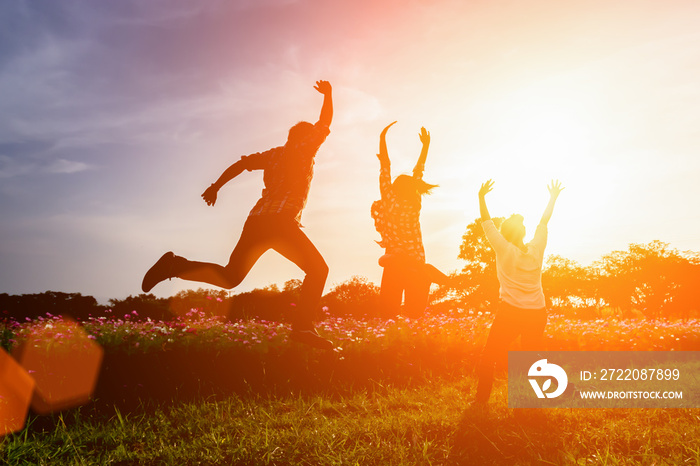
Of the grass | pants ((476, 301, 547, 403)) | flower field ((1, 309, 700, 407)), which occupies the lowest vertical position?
the grass

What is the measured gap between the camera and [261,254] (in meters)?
5.60

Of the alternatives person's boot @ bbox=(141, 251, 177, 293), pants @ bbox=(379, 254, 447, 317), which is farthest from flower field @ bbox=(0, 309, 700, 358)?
person's boot @ bbox=(141, 251, 177, 293)

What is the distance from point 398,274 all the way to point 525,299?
16.4 ft

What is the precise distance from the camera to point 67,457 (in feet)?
12.2

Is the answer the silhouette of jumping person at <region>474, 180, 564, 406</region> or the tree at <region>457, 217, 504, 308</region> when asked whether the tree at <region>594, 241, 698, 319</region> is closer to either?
the tree at <region>457, 217, 504, 308</region>

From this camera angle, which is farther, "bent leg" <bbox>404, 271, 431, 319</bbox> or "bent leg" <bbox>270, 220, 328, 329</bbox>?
"bent leg" <bbox>404, 271, 431, 319</bbox>

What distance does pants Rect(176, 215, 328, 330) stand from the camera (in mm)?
5379

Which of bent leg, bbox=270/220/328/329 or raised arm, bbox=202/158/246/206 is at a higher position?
raised arm, bbox=202/158/246/206

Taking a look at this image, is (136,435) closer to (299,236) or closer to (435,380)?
(299,236)

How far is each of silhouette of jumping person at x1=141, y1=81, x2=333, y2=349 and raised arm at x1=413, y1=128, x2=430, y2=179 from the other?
4.14 m

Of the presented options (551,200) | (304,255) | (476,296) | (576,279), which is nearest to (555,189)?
(551,200)

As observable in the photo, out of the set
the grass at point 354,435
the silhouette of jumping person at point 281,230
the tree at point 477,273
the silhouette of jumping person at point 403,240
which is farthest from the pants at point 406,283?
the tree at point 477,273

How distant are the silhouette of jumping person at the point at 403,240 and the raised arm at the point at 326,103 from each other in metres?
3.69

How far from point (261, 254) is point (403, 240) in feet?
16.2
